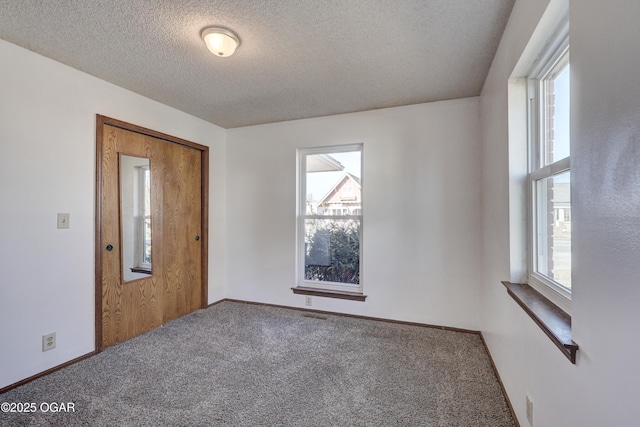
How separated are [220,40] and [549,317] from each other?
234cm

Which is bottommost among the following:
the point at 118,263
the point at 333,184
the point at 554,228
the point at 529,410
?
the point at 529,410

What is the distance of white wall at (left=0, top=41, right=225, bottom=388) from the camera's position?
2.00 m

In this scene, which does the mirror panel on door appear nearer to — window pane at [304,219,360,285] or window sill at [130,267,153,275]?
window sill at [130,267,153,275]

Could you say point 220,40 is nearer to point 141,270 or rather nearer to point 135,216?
point 135,216

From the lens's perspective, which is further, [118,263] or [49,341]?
[118,263]

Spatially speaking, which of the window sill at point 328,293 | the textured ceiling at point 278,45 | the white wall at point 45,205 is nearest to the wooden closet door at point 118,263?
the white wall at point 45,205

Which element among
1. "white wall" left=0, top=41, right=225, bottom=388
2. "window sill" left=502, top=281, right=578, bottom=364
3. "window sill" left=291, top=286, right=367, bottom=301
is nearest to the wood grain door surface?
"white wall" left=0, top=41, right=225, bottom=388

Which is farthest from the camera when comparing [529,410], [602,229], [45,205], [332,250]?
[332,250]

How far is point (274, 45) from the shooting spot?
80.2 inches

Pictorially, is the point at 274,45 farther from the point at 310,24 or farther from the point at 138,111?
the point at 138,111

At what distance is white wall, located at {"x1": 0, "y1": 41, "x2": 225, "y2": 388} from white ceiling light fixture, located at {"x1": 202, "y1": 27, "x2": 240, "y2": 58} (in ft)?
4.42

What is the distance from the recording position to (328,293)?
3412 millimetres

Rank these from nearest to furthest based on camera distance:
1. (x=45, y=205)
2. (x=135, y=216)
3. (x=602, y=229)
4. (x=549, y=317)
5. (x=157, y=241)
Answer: (x=602, y=229) → (x=549, y=317) → (x=45, y=205) → (x=135, y=216) → (x=157, y=241)

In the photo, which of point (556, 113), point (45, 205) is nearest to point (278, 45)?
point (556, 113)
